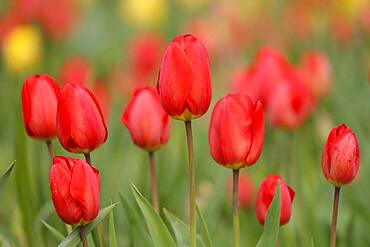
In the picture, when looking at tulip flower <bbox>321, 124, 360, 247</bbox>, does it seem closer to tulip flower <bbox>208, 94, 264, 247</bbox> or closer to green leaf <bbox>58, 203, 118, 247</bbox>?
tulip flower <bbox>208, 94, 264, 247</bbox>

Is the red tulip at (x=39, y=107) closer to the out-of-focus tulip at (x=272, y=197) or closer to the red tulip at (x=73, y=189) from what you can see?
the red tulip at (x=73, y=189)

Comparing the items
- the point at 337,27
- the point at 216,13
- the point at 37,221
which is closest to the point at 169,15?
the point at 216,13

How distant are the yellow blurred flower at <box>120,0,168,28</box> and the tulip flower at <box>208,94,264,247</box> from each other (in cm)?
368

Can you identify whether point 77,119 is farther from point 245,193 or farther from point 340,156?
point 245,193

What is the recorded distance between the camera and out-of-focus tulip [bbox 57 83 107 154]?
4.75ft

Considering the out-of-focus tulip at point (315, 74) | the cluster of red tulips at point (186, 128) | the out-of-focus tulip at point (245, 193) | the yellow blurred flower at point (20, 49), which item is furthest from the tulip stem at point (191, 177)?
the yellow blurred flower at point (20, 49)

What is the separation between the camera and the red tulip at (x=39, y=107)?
1564mm

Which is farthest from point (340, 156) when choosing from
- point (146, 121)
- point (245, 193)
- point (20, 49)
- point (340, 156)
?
point (20, 49)

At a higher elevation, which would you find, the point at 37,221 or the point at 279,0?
the point at 279,0

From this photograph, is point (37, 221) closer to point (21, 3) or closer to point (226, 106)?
point (226, 106)

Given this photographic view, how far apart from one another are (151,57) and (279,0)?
7.38 feet

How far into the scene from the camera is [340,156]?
146 cm

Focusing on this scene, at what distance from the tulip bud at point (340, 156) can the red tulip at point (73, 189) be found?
15.6 inches

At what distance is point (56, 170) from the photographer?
53.6 inches
